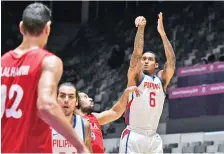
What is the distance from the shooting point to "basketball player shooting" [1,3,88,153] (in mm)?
3551

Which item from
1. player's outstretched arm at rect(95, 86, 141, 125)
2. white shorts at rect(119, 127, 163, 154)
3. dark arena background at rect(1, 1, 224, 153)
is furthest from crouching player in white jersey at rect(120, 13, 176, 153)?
dark arena background at rect(1, 1, 224, 153)

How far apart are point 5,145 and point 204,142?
28.5ft

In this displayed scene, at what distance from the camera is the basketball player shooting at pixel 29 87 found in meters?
3.55

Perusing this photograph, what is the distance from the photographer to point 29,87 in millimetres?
3584

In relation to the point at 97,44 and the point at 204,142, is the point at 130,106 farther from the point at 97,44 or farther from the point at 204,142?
the point at 97,44

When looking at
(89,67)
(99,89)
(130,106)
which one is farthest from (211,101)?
(89,67)

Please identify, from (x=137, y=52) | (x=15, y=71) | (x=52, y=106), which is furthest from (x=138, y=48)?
(x=52, y=106)

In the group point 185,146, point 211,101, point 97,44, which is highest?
point 97,44

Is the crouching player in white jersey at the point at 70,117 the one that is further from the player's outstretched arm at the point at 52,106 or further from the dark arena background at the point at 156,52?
the dark arena background at the point at 156,52

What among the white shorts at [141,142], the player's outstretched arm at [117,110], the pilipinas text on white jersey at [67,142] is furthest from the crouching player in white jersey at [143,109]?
the pilipinas text on white jersey at [67,142]

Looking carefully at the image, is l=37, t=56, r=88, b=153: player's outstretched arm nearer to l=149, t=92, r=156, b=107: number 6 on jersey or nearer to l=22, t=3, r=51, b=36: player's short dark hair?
l=22, t=3, r=51, b=36: player's short dark hair

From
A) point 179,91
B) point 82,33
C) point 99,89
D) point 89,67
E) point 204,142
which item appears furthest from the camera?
point 82,33

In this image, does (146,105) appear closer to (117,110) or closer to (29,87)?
(117,110)

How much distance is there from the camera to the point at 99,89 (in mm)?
18516
